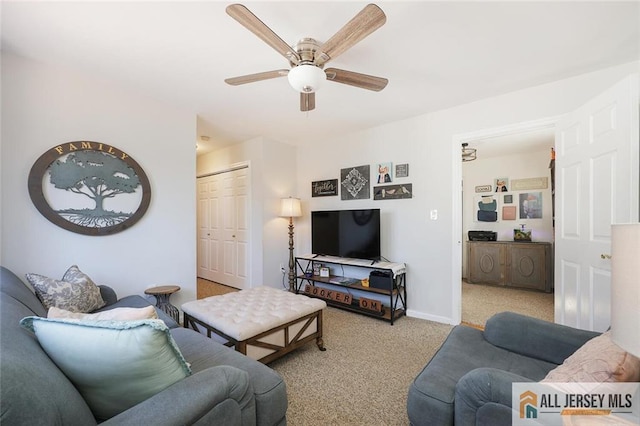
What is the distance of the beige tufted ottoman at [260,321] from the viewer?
6.07 ft

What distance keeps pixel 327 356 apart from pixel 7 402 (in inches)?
79.7

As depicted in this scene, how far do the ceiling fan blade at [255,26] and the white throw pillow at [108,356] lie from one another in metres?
1.39

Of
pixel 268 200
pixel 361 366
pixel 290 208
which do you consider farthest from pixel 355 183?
pixel 361 366

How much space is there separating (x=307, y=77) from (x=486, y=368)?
1733mm

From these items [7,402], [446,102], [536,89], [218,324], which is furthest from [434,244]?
[7,402]

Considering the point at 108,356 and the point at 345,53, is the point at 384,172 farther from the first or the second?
the point at 108,356

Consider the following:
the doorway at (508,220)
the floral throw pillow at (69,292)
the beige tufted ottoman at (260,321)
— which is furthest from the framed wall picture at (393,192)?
the floral throw pillow at (69,292)

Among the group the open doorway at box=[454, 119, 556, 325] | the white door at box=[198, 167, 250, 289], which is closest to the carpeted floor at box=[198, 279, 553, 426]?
the open doorway at box=[454, 119, 556, 325]

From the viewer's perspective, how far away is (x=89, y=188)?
2.40 metres

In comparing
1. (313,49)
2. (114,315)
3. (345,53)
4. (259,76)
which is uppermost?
(345,53)

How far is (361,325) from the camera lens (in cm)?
294
